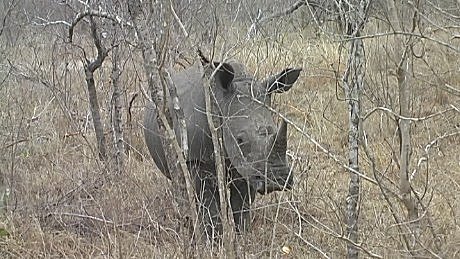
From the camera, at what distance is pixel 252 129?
5090mm

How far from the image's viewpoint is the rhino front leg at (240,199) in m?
5.41

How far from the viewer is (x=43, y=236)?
Answer: 5387 mm

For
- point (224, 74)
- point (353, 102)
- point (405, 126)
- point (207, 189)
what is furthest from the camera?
point (207, 189)

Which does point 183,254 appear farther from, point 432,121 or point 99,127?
point 432,121

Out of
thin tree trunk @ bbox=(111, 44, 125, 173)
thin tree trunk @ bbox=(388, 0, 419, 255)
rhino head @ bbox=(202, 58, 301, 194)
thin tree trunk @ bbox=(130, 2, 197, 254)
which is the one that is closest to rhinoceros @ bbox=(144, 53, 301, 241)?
rhino head @ bbox=(202, 58, 301, 194)

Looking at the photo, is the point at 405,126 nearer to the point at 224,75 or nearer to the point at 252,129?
the point at 252,129

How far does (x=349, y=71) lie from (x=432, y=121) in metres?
3.94

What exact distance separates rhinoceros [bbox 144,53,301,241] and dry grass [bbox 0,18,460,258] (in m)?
0.17

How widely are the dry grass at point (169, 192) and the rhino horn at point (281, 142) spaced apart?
0.47 ft

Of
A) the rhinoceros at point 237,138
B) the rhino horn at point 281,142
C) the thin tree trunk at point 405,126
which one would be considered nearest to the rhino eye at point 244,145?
the rhinoceros at point 237,138

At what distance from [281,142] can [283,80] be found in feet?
2.72

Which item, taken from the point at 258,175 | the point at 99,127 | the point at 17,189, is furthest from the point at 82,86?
the point at 258,175

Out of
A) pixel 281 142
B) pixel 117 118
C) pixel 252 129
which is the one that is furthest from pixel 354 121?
pixel 117 118

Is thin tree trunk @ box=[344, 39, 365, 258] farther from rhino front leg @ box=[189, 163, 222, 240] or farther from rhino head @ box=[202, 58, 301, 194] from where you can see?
rhino front leg @ box=[189, 163, 222, 240]
